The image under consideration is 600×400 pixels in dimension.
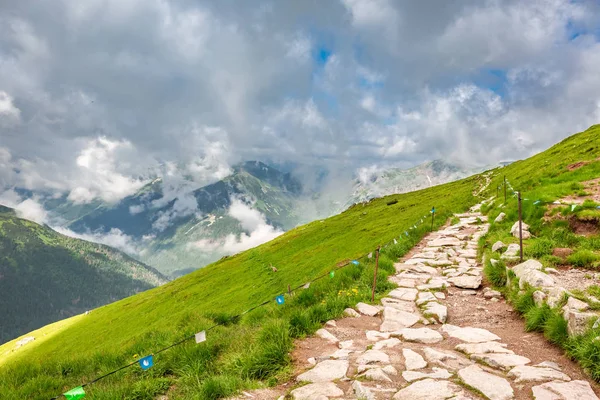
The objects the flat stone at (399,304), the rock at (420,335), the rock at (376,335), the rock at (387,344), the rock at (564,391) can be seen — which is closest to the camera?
the rock at (564,391)

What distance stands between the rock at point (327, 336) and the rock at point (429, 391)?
3.04 meters

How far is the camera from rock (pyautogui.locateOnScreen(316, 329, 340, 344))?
901cm

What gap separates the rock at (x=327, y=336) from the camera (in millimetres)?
9009

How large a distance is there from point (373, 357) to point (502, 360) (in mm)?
2729

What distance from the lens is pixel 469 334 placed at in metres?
8.81

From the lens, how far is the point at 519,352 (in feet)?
24.7

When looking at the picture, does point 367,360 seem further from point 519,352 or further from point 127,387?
point 127,387

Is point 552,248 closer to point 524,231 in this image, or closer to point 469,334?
point 524,231

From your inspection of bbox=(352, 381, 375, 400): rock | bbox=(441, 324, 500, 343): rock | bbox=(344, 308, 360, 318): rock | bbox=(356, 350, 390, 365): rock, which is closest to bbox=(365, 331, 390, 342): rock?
bbox=(356, 350, 390, 365): rock

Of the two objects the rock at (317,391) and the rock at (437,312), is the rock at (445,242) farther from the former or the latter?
the rock at (317,391)

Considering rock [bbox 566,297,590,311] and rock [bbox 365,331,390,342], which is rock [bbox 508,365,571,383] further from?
rock [bbox 365,331,390,342]

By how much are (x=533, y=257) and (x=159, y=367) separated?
45.0 ft

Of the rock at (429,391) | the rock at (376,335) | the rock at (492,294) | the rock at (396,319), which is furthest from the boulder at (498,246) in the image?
the rock at (429,391)

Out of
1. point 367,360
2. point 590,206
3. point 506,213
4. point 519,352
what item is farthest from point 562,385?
point 506,213
